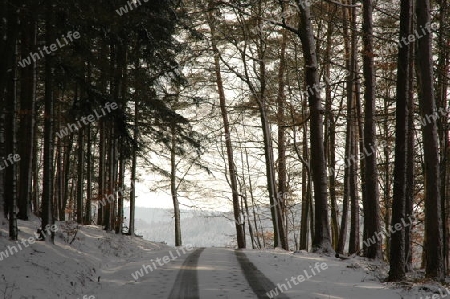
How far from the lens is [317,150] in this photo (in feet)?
42.5

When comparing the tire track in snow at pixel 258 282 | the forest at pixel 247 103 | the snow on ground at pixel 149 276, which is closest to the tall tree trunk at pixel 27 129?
the forest at pixel 247 103

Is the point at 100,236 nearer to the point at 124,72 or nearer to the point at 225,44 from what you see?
the point at 124,72

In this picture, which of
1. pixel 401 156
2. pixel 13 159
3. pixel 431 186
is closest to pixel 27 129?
pixel 13 159

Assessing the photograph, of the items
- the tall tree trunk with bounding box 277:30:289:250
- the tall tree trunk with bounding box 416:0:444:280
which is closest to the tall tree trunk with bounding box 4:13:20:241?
the tall tree trunk with bounding box 416:0:444:280

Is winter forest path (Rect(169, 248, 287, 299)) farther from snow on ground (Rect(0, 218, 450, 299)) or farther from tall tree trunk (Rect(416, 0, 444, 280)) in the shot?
tall tree trunk (Rect(416, 0, 444, 280))

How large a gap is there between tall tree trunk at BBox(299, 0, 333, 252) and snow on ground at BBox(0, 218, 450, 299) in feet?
3.00

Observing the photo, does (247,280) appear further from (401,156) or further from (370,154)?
(370,154)

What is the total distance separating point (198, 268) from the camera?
388 inches

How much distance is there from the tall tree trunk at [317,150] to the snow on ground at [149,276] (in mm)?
915

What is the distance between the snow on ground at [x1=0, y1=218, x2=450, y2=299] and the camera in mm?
7055

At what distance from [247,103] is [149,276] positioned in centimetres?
1264

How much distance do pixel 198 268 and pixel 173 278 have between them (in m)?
1.36

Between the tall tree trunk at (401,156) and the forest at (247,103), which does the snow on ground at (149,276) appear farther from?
the forest at (247,103)

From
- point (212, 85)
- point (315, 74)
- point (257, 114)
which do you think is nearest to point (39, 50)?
point (315, 74)
